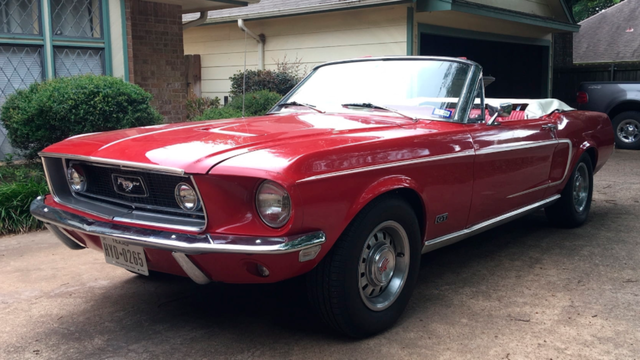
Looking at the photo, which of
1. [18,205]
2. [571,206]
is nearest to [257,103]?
[18,205]

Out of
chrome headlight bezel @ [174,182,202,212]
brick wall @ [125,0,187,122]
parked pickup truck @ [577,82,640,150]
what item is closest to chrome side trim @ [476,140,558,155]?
chrome headlight bezel @ [174,182,202,212]

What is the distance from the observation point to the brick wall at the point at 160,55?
9.59 meters

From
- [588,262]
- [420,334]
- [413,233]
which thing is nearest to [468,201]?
[413,233]

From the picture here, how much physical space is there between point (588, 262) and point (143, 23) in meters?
7.38

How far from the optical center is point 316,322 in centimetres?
365

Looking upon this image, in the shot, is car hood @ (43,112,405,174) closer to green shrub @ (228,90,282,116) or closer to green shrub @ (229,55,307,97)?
green shrub @ (228,90,282,116)

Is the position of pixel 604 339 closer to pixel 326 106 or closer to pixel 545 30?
pixel 326 106

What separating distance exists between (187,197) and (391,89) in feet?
6.34

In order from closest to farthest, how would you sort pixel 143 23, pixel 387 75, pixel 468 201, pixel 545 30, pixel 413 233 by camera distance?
1. pixel 413 233
2. pixel 468 201
3. pixel 387 75
4. pixel 143 23
5. pixel 545 30

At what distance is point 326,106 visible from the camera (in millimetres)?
4602

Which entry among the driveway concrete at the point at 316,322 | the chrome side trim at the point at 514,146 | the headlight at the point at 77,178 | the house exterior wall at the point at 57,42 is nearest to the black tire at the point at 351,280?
the driveway concrete at the point at 316,322

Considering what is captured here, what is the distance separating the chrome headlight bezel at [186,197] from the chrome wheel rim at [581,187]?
4047mm

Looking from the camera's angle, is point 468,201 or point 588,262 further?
point 588,262

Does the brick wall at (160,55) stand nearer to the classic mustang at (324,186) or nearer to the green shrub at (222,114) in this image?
the green shrub at (222,114)
